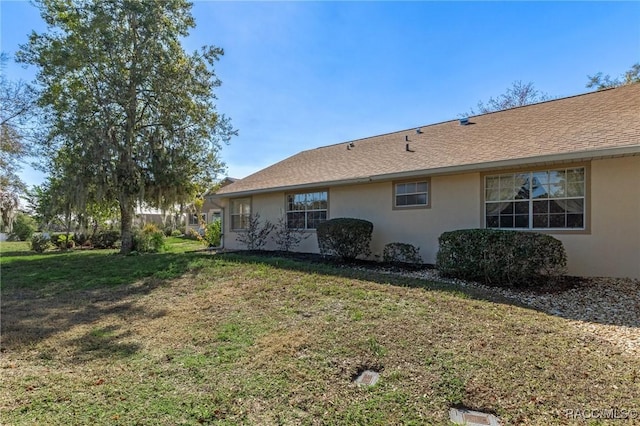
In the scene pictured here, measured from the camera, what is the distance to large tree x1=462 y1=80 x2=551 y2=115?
2377 centimetres

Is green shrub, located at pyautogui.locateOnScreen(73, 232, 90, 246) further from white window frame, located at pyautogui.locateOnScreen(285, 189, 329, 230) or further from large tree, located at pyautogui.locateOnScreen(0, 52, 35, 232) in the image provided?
white window frame, located at pyautogui.locateOnScreen(285, 189, 329, 230)

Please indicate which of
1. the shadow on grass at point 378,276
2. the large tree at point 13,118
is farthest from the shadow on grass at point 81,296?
the large tree at point 13,118

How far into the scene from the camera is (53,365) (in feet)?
13.4

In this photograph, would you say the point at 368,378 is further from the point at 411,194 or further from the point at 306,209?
the point at 306,209

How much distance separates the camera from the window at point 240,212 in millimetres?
15283

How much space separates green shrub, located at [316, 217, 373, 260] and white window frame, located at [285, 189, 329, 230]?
190 cm

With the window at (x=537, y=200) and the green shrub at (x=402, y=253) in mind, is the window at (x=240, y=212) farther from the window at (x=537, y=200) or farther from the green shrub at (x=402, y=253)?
the window at (x=537, y=200)

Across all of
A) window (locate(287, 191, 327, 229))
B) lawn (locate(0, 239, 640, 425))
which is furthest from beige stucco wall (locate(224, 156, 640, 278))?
lawn (locate(0, 239, 640, 425))

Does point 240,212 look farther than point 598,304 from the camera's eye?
Yes

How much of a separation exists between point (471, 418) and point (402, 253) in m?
7.02

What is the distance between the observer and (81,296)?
24.4 feet

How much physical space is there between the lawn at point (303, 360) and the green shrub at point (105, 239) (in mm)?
13226

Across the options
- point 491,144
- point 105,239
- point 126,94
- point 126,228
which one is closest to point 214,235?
point 126,228

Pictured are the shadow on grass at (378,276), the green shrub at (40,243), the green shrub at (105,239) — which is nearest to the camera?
the shadow on grass at (378,276)
